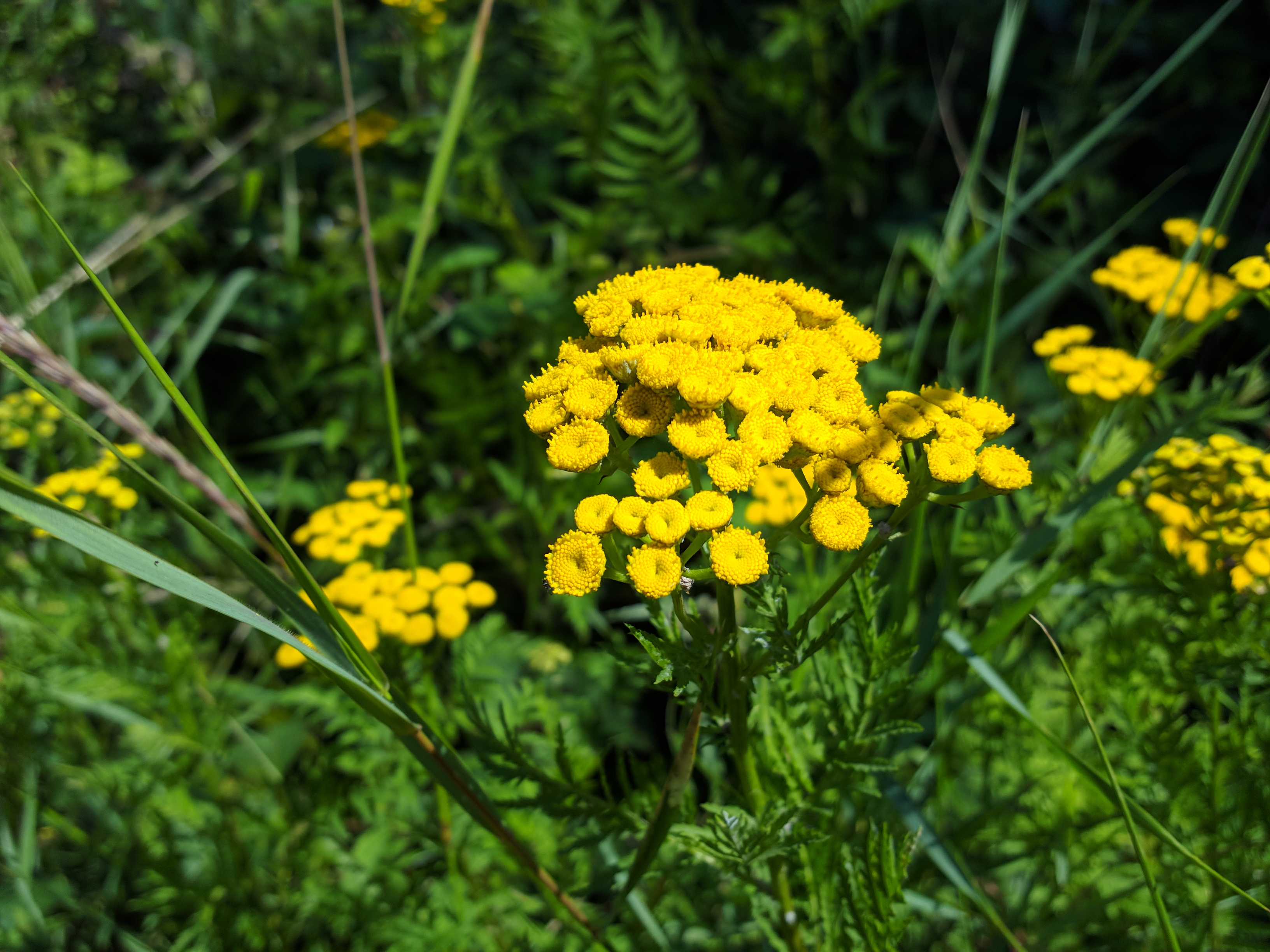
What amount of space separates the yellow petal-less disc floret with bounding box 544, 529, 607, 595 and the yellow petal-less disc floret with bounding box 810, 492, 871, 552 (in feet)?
1.05

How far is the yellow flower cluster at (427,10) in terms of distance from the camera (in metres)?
2.76

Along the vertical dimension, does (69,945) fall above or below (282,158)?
below

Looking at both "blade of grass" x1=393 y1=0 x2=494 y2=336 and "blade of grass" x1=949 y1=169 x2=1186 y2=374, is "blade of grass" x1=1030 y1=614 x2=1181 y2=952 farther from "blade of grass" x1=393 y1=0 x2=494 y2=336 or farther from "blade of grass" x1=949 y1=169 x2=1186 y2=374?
"blade of grass" x1=393 y1=0 x2=494 y2=336

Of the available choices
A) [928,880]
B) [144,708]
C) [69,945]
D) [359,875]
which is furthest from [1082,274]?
[69,945]

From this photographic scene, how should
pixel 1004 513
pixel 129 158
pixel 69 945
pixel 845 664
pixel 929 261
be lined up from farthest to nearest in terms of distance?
pixel 129 158 < pixel 929 261 < pixel 69 945 < pixel 1004 513 < pixel 845 664

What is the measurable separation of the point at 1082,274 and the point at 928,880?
250 cm

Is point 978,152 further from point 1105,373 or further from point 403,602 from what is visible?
point 403,602

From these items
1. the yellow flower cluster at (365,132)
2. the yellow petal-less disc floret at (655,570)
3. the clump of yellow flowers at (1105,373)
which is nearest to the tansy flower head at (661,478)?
the yellow petal-less disc floret at (655,570)

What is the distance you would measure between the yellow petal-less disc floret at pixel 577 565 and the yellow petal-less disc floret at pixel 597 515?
0.7 inches

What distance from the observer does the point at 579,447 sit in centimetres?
121

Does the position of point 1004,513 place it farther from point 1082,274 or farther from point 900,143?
point 900,143

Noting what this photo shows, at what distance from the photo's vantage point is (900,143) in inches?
132

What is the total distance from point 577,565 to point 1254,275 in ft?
5.46

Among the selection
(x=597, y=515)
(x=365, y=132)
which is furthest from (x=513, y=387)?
(x=597, y=515)
